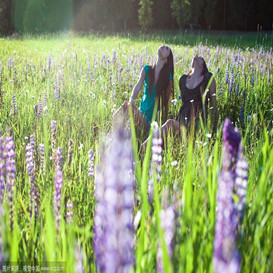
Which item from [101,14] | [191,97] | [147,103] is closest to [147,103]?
[147,103]

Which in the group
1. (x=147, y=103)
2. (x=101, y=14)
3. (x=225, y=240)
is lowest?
(x=147, y=103)

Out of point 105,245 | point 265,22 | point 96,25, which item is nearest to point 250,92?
point 105,245

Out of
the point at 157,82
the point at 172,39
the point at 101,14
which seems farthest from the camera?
the point at 101,14

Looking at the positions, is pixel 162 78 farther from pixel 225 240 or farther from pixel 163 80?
pixel 225 240

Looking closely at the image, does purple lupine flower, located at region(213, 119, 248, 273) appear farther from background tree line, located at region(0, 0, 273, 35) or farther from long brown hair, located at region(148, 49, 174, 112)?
background tree line, located at region(0, 0, 273, 35)

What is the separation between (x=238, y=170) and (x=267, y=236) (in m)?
0.46

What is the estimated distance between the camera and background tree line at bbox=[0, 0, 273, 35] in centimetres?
2962

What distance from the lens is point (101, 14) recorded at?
31.6 m

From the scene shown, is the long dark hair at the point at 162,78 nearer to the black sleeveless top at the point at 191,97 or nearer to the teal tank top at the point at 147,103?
the teal tank top at the point at 147,103

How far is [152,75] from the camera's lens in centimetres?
461

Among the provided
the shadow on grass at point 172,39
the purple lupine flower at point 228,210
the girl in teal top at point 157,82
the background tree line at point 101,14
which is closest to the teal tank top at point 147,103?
the girl in teal top at point 157,82

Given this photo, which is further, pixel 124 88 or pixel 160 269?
pixel 124 88

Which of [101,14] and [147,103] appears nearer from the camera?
[147,103]

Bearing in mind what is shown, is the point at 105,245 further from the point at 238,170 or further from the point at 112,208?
the point at 238,170
